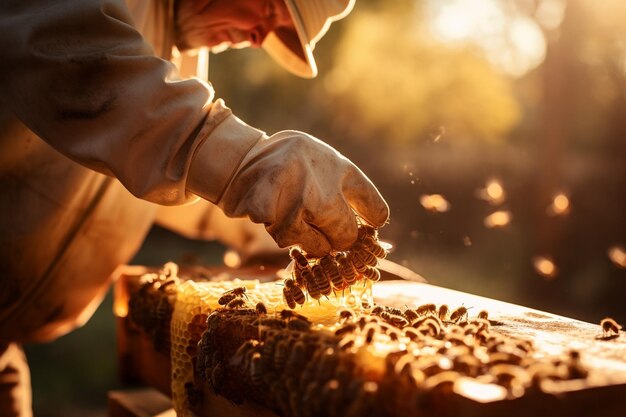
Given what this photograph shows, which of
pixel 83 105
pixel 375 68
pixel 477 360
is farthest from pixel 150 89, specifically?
pixel 375 68

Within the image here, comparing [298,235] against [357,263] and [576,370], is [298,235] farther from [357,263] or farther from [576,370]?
[576,370]

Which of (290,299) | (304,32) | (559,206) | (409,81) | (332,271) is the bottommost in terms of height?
(290,299)

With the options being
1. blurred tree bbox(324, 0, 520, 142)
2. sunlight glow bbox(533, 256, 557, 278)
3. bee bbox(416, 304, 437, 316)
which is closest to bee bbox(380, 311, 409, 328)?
bee bbox(416, 304, 437, 316)

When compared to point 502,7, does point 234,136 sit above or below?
below

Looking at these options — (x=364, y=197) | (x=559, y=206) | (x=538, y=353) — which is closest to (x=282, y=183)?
(x=364, y=197)

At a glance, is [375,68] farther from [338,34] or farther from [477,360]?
[477,360]

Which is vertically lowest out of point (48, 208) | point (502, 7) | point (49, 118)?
point (48, 208)
